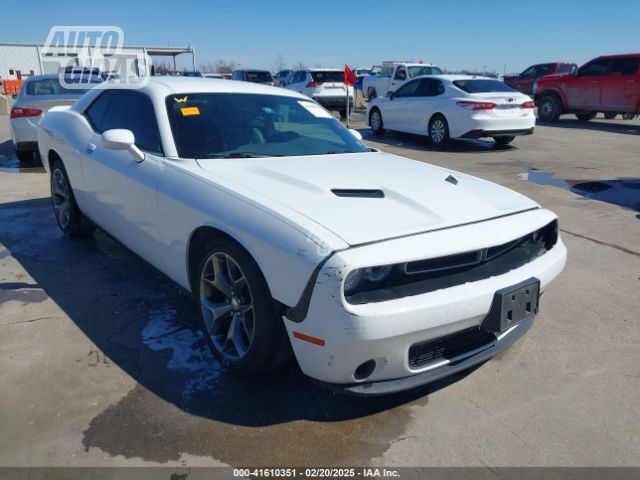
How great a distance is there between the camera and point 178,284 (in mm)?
3168

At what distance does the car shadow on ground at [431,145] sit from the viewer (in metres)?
11.1

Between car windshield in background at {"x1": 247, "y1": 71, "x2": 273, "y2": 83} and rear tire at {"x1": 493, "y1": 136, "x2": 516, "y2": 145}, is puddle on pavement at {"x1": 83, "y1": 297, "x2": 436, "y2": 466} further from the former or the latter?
car windshield in background at {"x1": 247, "y1": 71, "x2": 273, "y2": 83}

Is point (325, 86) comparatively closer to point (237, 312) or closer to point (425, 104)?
point (425, 104)

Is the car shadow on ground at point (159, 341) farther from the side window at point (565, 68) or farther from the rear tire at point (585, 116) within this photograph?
the side window at point (565, 68)

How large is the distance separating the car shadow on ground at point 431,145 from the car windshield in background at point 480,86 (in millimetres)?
1232

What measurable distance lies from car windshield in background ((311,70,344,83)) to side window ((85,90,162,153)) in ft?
46.3

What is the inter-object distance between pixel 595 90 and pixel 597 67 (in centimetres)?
68

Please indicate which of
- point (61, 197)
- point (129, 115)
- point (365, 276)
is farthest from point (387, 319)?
point (61, 197)

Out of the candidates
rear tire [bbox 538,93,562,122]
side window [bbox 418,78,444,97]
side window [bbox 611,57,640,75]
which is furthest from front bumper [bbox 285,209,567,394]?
rear tire [bbox 538,93,562,122]

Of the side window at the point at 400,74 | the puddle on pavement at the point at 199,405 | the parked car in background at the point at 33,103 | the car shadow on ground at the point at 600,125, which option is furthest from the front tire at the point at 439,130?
the puddle on pavement at the point at 199,405

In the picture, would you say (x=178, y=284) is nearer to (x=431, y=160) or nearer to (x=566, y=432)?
(x=566, y=432)

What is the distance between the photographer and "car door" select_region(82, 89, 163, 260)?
327 cm

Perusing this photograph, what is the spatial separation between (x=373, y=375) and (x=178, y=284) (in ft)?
4.82

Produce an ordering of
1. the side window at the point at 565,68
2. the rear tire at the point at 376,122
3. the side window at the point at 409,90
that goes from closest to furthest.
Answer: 1. the side window at the point at 409,90
2. the rear tire at the point at 376,122
3. the side window at the point at 565,68
